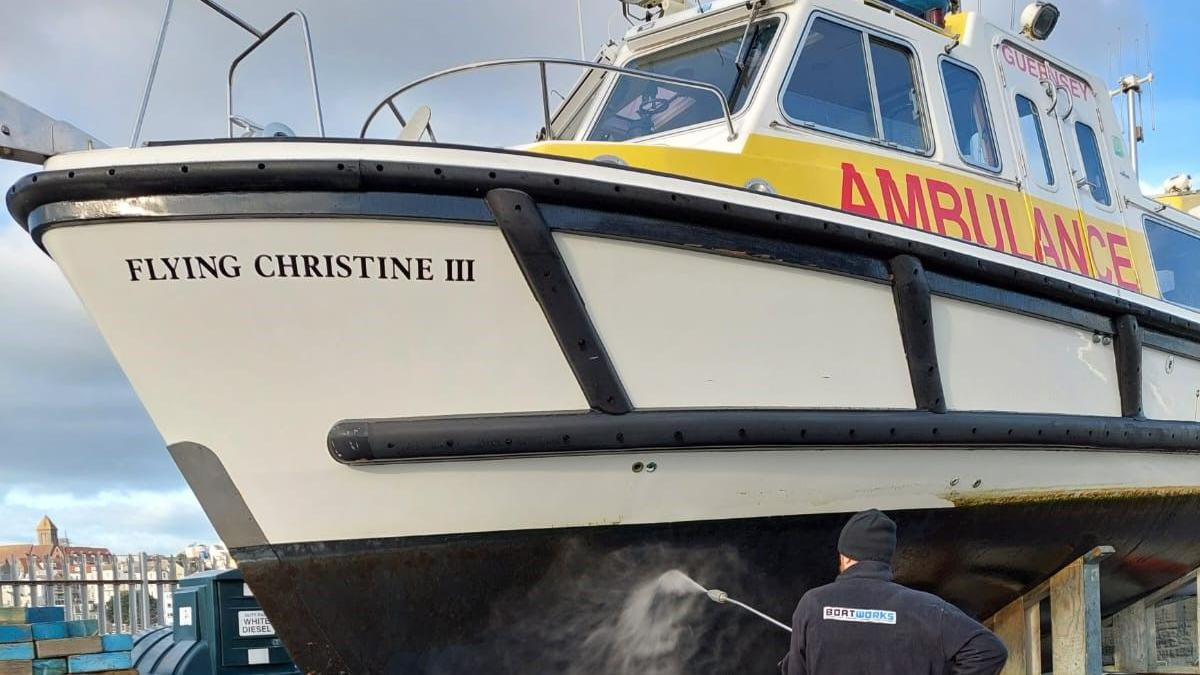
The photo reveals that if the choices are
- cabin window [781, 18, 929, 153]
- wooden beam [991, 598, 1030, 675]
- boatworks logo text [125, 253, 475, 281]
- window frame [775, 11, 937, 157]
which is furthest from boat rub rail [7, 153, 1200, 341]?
wooden beam [991, 598, 1030, 675]

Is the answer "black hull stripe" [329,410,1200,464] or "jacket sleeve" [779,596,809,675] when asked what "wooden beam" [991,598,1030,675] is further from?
"jacket sleeve" [779,596,809,675]

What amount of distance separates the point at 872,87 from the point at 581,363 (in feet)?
6.84

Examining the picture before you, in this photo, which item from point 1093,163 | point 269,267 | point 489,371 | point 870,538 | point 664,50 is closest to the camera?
point 870,538

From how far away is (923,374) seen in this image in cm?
387

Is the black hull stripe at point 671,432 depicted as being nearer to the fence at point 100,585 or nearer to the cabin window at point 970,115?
the cabin window at point 970,115

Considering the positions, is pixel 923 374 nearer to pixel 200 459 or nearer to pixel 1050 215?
pixel 1050 215

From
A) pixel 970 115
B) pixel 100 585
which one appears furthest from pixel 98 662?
pixel 970 115

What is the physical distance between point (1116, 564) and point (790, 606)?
222 cm

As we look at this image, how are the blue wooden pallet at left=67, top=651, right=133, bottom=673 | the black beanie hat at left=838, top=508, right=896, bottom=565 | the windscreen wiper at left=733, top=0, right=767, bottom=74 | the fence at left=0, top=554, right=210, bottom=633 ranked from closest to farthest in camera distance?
the black beanie hat at left=838, top=508, right=896, bottom=565
the windscreen wiper at left=733, top=0, right=767, bottom=74
the blue wooden pallet at left=67, top=651, right=133, bottom=673
the fence at left=0, top=554, right=210, bottom=633

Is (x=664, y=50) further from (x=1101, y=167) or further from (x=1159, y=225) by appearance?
(x=1159, y=225)

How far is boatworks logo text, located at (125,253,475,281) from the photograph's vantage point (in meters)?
3.15

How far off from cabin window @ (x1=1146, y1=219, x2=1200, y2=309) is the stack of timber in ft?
19.3

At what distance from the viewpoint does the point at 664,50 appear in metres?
5.02

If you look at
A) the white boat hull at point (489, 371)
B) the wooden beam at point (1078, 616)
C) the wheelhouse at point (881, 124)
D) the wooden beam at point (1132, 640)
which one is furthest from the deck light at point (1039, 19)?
the wooden beam at point (1132, 640)
